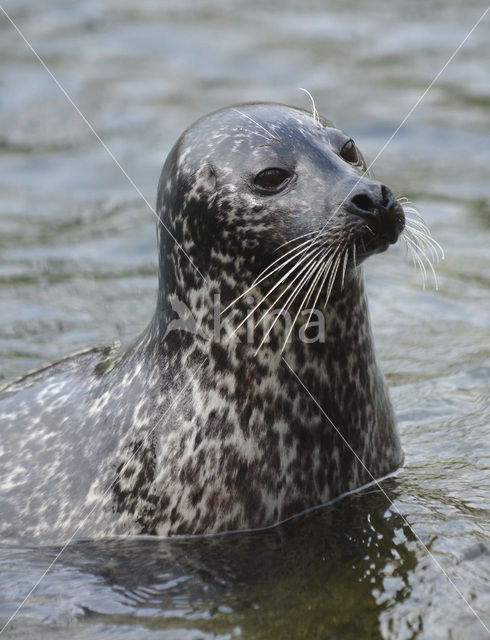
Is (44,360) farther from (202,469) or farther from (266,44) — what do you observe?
(266,44)

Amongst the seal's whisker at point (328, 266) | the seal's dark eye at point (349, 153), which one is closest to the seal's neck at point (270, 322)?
the seal's whisker at point (328, 266)

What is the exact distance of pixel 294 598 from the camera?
197 inches

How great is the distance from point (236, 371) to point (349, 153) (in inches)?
47.7

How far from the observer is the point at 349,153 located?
5.71 m

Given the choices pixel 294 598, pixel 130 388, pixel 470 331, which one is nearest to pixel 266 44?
pixel 470 331

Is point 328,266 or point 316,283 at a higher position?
point 328,266

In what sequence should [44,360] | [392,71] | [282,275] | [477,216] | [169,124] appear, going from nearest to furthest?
[282,275]
[44,360]
[477,216]
[169,124]
[392,71]

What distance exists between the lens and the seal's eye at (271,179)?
5414 mm

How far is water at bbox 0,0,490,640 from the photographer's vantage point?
5027 millimetres

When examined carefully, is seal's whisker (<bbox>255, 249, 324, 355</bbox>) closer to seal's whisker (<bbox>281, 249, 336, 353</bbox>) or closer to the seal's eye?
seal's whisker (<bbox>281, 249, 336, 353</bbox>)

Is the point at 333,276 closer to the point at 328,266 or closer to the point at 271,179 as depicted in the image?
the point at 328,266

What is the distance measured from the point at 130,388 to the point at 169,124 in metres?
8.25

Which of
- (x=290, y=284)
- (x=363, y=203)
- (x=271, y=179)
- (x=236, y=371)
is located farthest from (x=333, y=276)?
(x=236, y=371)

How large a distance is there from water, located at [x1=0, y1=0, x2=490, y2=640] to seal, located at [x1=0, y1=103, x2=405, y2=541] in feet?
0.61
